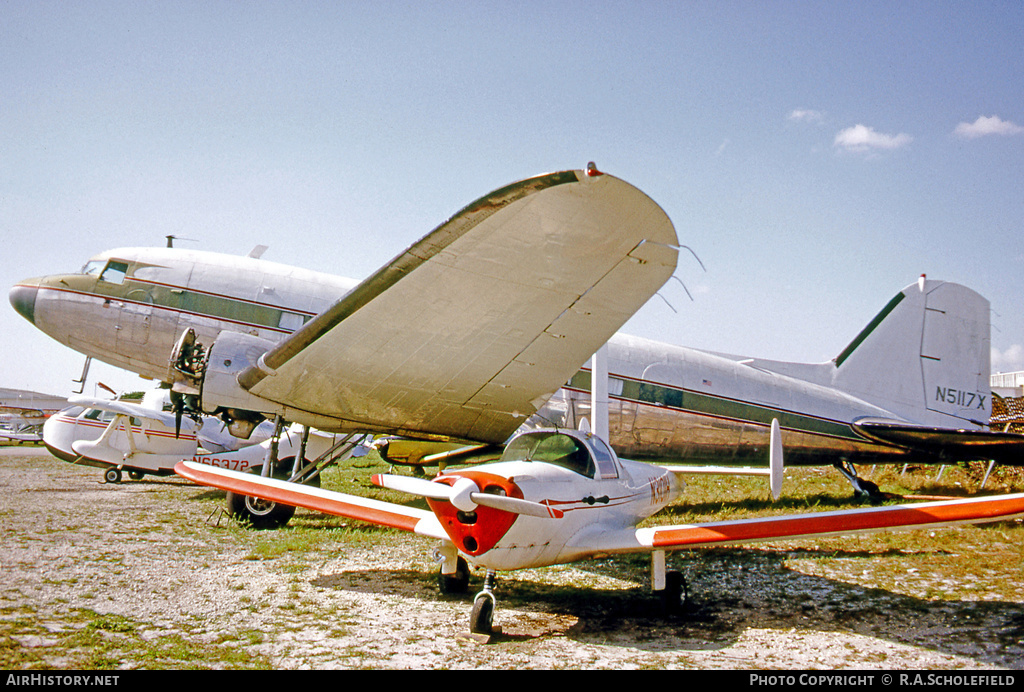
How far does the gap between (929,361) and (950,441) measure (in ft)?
6.72

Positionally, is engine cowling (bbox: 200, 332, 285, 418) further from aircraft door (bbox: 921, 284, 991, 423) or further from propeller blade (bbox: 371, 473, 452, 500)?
aircraft door (bbox: 921, 284, 991, 423)

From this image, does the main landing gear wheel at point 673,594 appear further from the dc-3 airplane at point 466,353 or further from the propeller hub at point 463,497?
the propeller hub at point 463,497

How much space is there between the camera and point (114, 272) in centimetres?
933

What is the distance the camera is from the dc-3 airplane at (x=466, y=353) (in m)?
4.54

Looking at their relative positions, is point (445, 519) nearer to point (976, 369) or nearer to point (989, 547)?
point (989, 547)

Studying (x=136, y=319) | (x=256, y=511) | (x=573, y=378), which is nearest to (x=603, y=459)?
(x=573, y=378)

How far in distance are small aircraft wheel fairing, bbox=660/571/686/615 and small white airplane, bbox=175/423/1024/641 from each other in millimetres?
11

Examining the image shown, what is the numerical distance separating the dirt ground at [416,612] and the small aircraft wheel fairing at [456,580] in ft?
0.49

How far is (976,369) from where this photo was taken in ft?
39.8

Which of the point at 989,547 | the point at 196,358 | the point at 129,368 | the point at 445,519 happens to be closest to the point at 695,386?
the point at 989,547

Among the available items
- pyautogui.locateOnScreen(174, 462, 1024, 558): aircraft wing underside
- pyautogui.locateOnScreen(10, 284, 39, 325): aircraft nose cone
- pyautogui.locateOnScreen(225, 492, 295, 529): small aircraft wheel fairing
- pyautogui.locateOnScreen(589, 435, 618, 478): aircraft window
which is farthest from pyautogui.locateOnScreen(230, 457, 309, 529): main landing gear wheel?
pyautogui.locateOnScreen(589, 435, 618, 478): aircraft window

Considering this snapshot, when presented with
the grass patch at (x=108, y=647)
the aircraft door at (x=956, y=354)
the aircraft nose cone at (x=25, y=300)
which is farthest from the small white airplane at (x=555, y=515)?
the aircraft door at (x=956, y=354)

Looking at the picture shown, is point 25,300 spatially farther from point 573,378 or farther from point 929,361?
point 929,361
